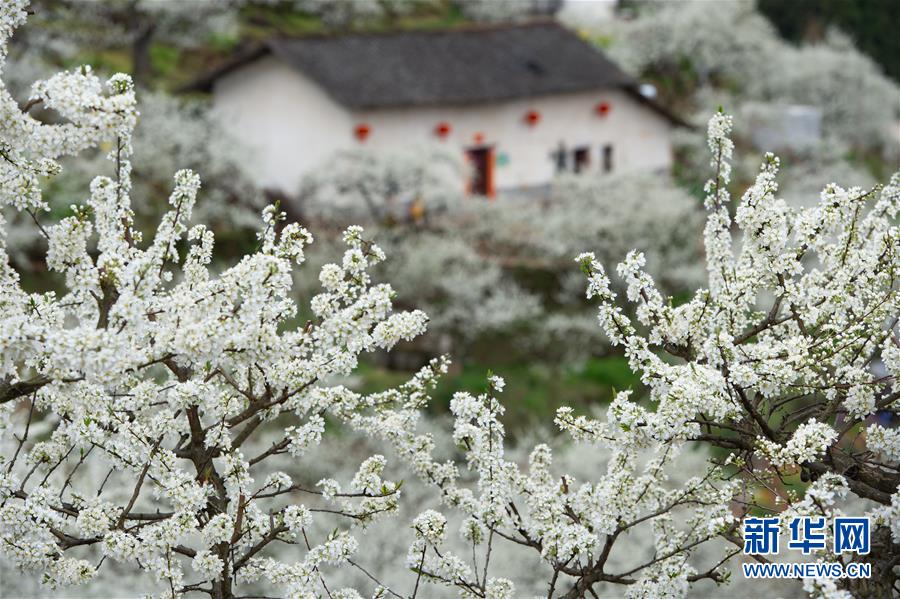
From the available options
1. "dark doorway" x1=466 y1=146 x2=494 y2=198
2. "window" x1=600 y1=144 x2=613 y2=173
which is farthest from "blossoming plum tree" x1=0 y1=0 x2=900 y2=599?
"window" x1=600 y1=144 x2=613 y2=173

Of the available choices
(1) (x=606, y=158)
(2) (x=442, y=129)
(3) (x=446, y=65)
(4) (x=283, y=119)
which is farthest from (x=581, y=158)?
(4) (x=283, y=119)

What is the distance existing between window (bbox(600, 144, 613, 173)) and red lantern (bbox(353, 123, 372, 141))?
7690mm

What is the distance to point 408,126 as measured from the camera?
27.2 m

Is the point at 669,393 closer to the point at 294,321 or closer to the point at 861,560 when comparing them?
A: the point at 861,560

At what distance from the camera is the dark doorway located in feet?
94.1

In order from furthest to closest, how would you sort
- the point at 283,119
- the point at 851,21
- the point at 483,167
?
the point at 851,21, the point at 483,167, the point at 283,119

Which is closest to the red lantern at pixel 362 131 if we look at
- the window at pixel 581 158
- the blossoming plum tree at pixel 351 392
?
the window at pixel 581 158

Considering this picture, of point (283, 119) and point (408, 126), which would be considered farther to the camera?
point (283, 119)

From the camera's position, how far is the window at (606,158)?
31.1 m

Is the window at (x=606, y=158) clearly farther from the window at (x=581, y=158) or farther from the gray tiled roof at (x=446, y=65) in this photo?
the gray tiled roof at (x=446, y=65)

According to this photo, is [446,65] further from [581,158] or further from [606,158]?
[606,158]

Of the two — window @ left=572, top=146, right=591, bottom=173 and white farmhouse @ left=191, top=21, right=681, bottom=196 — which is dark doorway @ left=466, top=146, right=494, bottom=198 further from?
window @ left=572, top=146, right=591, bottom=173

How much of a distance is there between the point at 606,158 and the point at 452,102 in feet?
19.1

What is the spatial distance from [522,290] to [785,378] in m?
17.6
